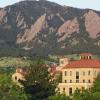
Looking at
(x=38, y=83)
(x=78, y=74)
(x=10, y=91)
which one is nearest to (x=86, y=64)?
(x=78, y=74)

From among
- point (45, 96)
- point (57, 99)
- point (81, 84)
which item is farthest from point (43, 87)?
point (81, 84)

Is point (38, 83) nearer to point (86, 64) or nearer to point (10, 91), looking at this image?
point (10, 91)

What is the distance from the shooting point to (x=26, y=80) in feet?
369

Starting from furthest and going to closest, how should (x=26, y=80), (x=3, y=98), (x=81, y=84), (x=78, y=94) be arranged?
1. (x=81, y=84)
2. (x=26, y=80)
3. (x=78, y=94)
4. (x=3, y=98)

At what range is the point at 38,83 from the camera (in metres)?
111

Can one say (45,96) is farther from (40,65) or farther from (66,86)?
(66,86)

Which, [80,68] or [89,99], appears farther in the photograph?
[80,68]

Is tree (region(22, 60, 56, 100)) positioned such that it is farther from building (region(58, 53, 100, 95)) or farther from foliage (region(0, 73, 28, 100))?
building (region(58, 53, 100, 95))

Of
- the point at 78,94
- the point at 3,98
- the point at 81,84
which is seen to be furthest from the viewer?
the point at 81,84

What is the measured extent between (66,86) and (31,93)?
873 inches

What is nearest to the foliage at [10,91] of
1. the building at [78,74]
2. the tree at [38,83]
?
the tree at [38,83]

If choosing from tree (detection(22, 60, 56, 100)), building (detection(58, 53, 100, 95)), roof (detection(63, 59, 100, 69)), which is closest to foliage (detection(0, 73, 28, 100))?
tree (detection(22, 60, 56, 100))

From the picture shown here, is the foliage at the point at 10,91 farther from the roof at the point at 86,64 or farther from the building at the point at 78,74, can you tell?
the roof at the point at 86,64

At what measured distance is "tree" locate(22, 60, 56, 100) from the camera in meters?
107
